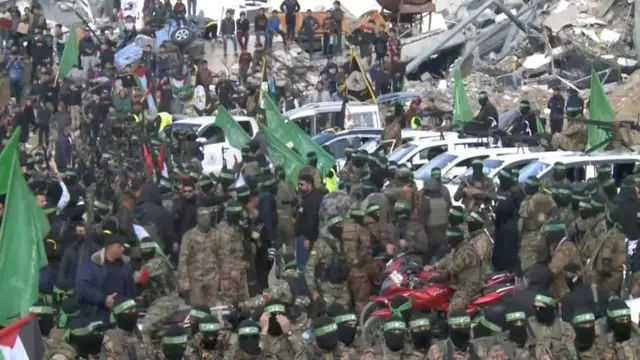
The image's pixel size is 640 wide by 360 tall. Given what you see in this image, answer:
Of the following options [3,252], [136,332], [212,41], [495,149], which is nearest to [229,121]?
[495,149]

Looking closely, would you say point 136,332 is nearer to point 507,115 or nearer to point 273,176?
point 273,176

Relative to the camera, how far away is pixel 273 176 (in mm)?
19625

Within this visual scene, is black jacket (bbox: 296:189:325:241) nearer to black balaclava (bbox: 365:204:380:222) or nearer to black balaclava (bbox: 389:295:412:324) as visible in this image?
black balaclava (bbox: 365:204:380:222)

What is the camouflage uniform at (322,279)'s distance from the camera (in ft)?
51.6

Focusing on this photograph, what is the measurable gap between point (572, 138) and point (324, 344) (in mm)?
12289

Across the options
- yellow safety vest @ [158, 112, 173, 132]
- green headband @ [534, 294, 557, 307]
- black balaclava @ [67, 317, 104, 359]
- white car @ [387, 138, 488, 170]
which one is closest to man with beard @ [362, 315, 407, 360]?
green headband @ [534, 294, 557, 307]

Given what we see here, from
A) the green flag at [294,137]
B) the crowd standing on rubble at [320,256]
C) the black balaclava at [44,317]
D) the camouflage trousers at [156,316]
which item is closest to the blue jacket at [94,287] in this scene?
the crowd standing on rubble at [320,256]

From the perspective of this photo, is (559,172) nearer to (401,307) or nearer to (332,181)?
(332,181)

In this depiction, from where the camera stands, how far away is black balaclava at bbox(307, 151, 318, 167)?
21344mm

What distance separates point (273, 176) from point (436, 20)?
2217 centimetres

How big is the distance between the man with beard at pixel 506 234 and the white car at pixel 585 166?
2973 mm

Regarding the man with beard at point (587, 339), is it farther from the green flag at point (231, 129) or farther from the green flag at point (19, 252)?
the green flag at point (231, 129)

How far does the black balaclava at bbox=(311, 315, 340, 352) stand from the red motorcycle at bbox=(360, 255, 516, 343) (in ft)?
8.57

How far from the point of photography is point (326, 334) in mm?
12359
